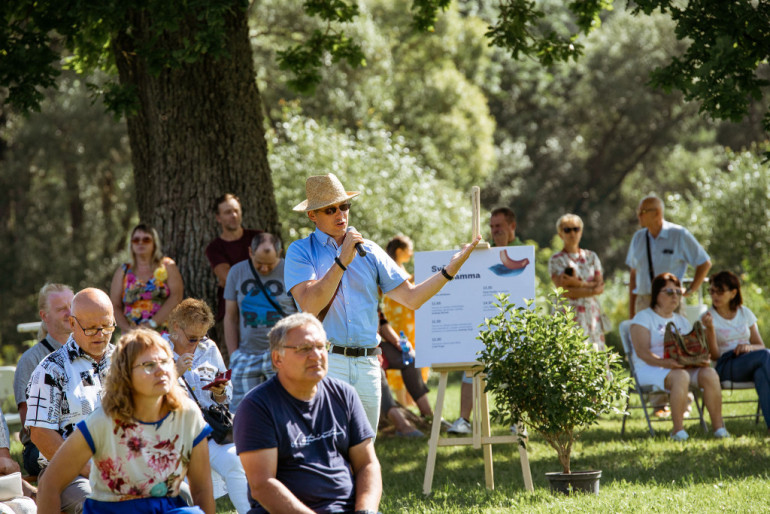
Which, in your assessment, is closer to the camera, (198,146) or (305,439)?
(305,439)

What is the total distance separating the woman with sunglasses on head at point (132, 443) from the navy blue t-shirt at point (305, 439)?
300 mm

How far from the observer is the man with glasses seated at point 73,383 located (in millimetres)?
4363

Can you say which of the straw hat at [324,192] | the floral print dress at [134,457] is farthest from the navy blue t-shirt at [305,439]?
the straw hat at [324,192]

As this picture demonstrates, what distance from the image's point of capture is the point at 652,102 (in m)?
35.2

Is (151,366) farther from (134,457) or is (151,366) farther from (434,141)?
(434,141)

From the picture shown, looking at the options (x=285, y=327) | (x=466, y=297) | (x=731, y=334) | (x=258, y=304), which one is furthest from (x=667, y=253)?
(x=285, y=327)

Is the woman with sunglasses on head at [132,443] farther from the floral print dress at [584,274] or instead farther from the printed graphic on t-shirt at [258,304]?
the floral print dress at [584,274]

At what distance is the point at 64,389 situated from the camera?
446 centimetres

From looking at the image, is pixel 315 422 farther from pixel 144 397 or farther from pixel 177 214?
pixel 177 214

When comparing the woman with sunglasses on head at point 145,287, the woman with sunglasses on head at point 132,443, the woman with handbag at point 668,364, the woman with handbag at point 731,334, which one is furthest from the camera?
the woman with handbag at point 731,334

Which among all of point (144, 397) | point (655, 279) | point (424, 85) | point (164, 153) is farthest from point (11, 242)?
point (144, 397)

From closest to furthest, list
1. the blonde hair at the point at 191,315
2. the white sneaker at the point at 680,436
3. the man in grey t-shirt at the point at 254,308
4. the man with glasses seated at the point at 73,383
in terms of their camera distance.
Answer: the man with glasses seated at the point at 73,383
the blonde hair at the point at 191,315
the man in grey t-shirt at the point at 254,308
the white sneaker at the point at 680,436

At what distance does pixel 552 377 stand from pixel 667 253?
3806 millimetres

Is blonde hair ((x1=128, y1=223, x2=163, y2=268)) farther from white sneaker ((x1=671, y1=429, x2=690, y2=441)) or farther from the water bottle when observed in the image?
white sneaker ((x1=671, y1=429, x2=690, y2=441))
